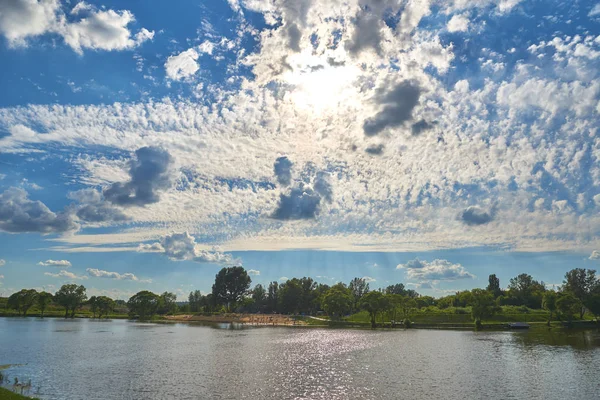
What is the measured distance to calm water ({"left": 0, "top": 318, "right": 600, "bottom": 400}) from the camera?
42906 millimetres

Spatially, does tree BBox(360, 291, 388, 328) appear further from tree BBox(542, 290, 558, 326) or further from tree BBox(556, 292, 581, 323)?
tree BBox(556, 292, 581, 323)

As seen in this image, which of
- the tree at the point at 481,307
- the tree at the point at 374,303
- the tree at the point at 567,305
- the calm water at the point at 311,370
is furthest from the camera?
the tree at the point at 374,303

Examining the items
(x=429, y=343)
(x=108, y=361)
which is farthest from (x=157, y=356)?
(x=429, y=343)

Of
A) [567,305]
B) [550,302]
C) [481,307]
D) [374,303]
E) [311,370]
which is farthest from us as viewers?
[374,303]

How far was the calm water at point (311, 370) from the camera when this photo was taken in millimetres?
42906

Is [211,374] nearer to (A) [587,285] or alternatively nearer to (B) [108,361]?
(B) [108,361]

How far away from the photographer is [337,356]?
69875 mm

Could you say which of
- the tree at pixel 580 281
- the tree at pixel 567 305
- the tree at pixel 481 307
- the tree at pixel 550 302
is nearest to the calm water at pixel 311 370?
the tree at pixel 481 307

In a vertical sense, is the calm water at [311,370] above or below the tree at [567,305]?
below

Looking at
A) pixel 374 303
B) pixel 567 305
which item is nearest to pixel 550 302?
pixel 567 305

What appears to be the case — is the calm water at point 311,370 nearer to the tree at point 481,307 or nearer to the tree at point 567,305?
the tree at point 481,307

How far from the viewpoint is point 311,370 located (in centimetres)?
5647

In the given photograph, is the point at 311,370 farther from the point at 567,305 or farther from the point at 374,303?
the point at 567,305

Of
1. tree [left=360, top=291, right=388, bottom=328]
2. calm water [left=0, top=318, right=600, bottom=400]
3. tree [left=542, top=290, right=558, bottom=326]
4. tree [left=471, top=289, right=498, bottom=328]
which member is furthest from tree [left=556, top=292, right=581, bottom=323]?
tree [left=360, top=291, right=388, bottom=328]
